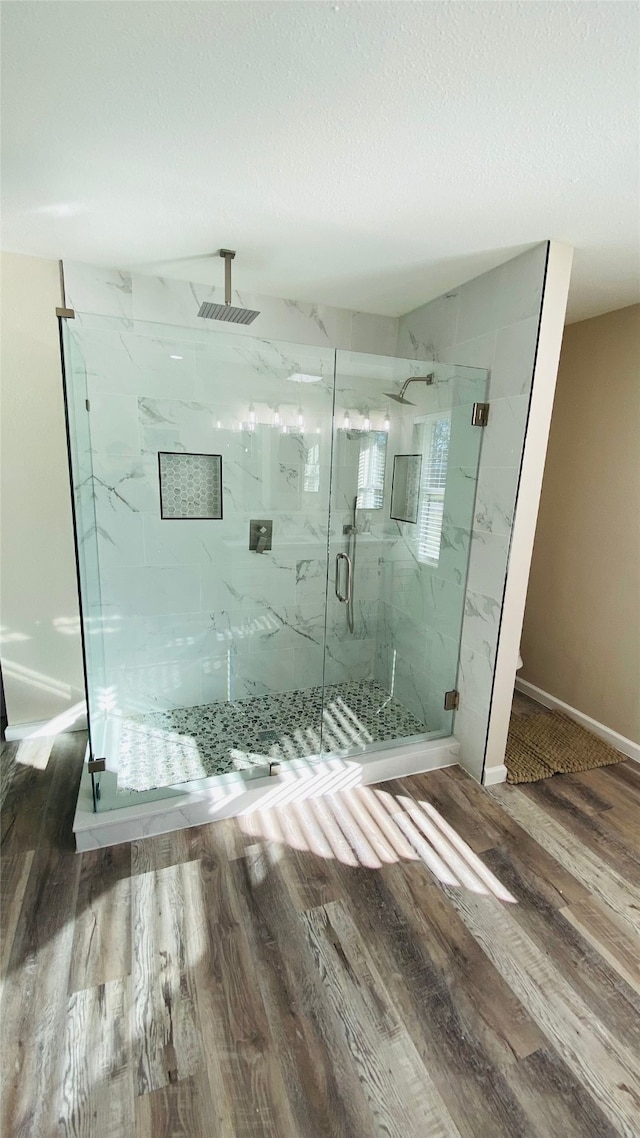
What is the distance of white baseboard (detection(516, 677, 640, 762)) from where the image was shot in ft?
8.52

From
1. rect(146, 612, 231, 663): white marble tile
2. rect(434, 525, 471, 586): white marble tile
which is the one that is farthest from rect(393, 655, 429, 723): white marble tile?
rect(146, 612, 231, 663): white marble tile

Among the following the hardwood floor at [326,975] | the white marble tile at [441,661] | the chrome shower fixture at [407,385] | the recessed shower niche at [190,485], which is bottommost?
the hardwood floor at [326,975]

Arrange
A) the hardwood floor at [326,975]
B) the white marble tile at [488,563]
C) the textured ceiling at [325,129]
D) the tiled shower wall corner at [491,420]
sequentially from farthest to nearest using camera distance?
1. the white marble tile at [488,563]
2. the tiled shower wall corner at [491,420]
3. the hardwood floor at [326,975]
4. the textured ceiling at [325,129]

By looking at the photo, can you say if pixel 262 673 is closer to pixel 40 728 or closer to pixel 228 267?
pixel 40 728

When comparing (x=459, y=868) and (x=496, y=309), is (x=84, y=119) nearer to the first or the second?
(x=496, y=309)

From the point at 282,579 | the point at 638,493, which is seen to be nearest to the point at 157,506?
the point at 282,579

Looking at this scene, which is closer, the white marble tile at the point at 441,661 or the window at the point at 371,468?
the white marble tile at the point at 441,661

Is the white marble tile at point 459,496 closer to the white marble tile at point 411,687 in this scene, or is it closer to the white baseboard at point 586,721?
the white marble tile at point 411,687

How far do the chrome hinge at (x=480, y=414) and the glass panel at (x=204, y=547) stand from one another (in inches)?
28.0

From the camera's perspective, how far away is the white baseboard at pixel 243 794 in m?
1.88

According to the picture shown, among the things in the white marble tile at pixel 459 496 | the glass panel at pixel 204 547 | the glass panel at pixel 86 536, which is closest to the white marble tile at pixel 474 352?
the white marble tile at pixel 459 496

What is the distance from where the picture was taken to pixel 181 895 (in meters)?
1.67

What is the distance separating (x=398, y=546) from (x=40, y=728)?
2.28 meters

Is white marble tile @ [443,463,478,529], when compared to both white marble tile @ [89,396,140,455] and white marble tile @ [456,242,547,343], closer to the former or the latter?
white marble tile @ [456,242,547,343]
